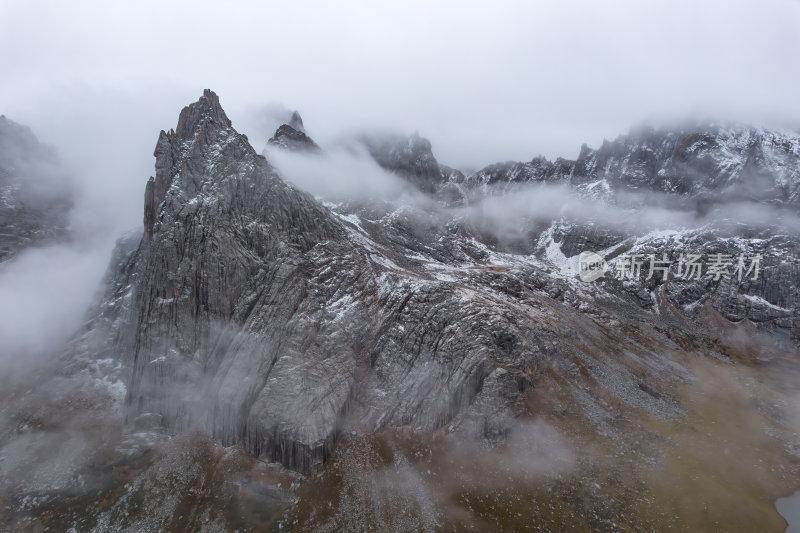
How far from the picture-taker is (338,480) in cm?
5759

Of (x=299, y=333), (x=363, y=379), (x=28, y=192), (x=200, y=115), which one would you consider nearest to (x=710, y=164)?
(x=363, y=379)

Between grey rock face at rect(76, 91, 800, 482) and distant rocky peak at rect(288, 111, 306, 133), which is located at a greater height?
distant rocky peak at rect(288, 111, 306, 133)

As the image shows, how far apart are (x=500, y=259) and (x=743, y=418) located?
9172cm

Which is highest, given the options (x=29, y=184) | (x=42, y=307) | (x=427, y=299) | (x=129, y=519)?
(x=29, y=184)

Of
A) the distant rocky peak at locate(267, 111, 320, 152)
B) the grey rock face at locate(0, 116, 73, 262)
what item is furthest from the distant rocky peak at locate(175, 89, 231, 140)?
the grey rock face at locate(0, 116, 73, 262)

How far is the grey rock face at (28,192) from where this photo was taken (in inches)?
5256

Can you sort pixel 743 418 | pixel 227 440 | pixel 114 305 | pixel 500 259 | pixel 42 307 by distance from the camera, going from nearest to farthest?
pixel 227 440, pixel 743 418, pixel 114 305, pixel 42 307, pixel 500 259

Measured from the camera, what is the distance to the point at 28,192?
155500 mm

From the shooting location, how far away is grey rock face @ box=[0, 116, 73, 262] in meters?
134

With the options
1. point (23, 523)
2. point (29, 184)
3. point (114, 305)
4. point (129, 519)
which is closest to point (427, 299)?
point (129, 519)

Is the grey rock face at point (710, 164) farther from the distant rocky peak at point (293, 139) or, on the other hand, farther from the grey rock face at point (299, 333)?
the distant rocky peak at point (293, 139)

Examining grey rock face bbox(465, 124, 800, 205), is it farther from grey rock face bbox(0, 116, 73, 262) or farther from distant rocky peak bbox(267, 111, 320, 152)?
grey rock face bbox(0, 116, 73, 262)

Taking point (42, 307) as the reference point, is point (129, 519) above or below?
below

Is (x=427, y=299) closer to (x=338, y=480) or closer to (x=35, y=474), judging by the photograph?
(x=338, y=480)
